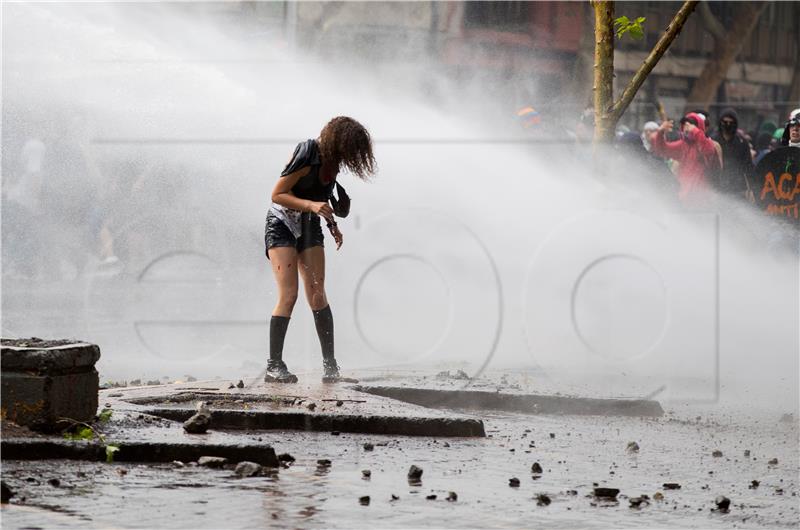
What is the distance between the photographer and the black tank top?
10.2 m

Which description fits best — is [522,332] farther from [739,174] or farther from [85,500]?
[85,500]

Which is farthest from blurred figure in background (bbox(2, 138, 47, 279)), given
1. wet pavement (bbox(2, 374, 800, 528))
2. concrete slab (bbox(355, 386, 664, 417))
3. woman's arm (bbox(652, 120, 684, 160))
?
wet pavement (bbox(2, 374, 800, 528))

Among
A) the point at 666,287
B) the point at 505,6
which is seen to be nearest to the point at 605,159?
the point at 666,287

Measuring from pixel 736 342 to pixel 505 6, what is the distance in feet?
78.8

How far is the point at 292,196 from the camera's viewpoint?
400 inches

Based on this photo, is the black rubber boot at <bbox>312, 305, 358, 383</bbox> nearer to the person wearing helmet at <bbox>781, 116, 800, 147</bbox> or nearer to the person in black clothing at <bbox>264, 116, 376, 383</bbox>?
the person in black clothing at <bbox>264, 116, 376, 383</bbox>

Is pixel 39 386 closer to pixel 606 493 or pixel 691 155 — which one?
pixel 606 493

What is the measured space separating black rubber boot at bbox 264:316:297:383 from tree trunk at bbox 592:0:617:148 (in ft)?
11.5

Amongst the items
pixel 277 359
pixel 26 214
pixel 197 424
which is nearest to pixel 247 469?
pixel 197 424

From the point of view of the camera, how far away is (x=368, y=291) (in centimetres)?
1455

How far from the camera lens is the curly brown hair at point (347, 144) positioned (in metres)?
10.1

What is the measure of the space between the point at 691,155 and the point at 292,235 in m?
7.58

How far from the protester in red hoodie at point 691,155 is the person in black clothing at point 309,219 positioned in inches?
255

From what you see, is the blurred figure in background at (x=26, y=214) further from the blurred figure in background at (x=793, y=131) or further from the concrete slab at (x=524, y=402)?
the concrete slab at (x=524, y=402)
